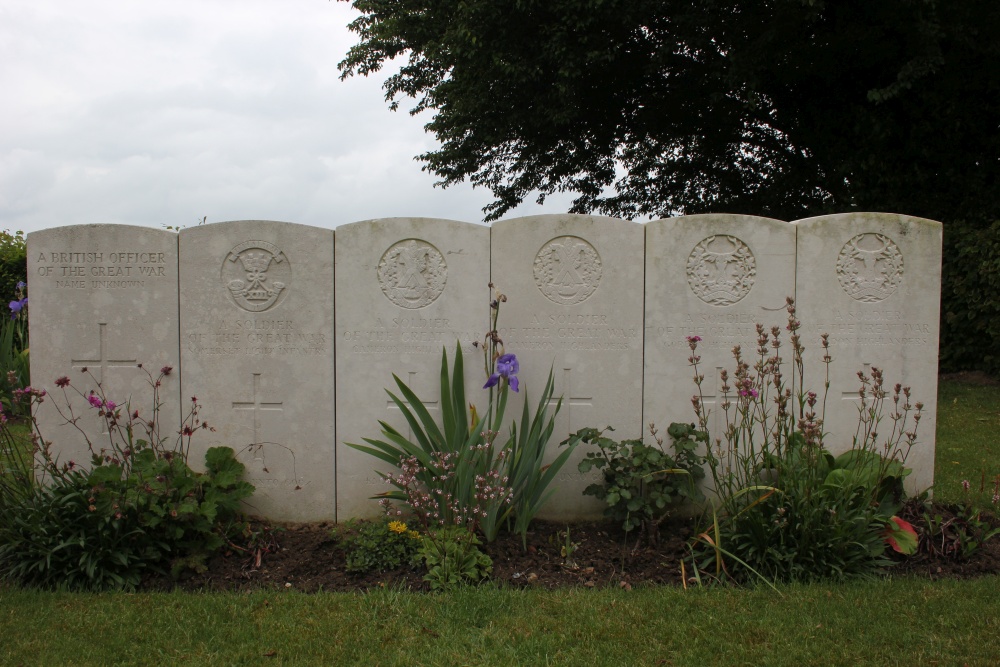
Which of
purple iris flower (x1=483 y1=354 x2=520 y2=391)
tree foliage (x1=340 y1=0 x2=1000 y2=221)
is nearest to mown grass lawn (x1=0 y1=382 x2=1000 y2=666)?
purple iris flower (x1=483 y1=354 x2=520 y2=391)

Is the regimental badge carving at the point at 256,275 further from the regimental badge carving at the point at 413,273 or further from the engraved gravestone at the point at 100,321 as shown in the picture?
the regimental badge carving at the point at 413,273

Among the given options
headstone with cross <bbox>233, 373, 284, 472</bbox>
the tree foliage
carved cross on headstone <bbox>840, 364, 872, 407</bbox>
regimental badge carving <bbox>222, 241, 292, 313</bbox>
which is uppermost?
the tree foliage

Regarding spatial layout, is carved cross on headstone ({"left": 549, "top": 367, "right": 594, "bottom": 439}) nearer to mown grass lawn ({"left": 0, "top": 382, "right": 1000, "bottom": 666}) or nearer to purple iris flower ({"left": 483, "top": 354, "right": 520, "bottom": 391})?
purple iris flower ({"left": 483, "top": 354, "right": 520, "bottom": 391})

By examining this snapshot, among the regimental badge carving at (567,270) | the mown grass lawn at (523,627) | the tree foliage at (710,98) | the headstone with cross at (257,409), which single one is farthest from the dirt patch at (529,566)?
the tree foliage at (710,98)

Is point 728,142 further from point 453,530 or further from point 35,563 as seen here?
point 35,563

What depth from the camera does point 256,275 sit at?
476 centimetres

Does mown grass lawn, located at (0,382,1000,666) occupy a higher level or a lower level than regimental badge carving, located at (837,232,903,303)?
lower

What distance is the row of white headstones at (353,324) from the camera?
4730 millimetres

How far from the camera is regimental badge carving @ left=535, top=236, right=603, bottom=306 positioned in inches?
189

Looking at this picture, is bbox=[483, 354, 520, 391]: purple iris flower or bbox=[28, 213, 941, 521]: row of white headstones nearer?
bbox=[483, 354, 520, 391]: purple iris flower

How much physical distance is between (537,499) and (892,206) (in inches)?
394

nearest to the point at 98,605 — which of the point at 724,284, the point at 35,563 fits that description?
the point at 35,563

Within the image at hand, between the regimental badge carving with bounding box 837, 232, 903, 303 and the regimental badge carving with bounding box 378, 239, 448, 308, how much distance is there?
9.24 ft

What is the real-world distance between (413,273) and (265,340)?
1.10 metres
